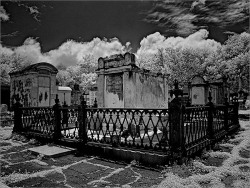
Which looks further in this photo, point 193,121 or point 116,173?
point 193,121

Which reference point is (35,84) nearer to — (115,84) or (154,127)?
(115,84)

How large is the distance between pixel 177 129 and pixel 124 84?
5.52 m

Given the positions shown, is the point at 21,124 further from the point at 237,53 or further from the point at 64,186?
the point at 237,53

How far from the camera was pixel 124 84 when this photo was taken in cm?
934

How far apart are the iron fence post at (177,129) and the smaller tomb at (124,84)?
5146mm

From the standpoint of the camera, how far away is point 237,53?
3559cm

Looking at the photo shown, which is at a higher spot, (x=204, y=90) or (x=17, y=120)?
(x=204, y=90)

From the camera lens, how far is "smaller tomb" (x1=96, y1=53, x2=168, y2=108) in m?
9.33

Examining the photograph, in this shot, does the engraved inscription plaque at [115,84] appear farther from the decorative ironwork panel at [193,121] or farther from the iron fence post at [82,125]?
the decorative ironwork panel at [193,121]

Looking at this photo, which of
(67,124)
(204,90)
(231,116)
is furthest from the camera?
(204,90)

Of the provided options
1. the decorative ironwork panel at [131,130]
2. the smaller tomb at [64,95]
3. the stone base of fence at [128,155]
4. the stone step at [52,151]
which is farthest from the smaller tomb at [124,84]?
the smaller tomb at [64,95]

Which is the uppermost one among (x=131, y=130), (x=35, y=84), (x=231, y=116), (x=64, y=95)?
(x=35, y=84)

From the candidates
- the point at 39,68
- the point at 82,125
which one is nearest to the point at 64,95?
the point at 39,68

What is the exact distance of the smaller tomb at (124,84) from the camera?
9.33 m
